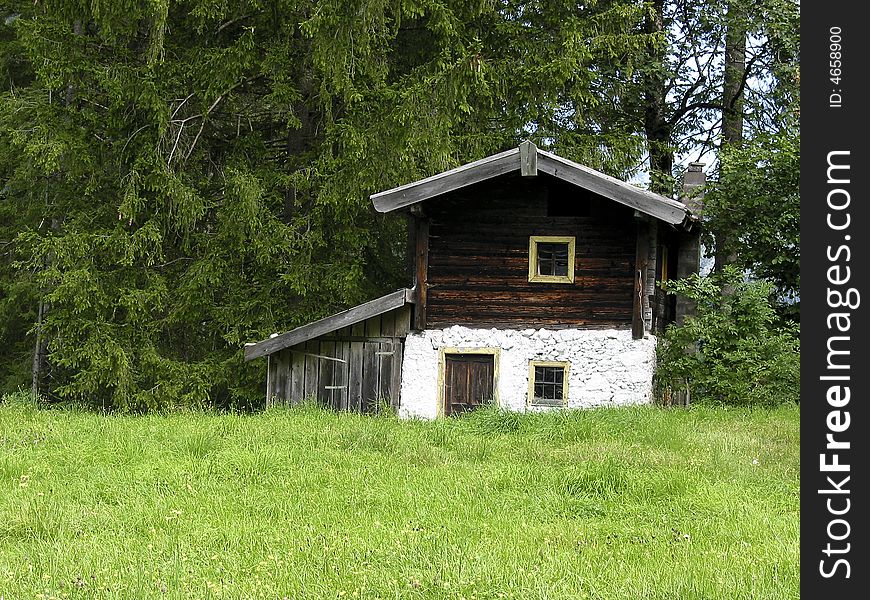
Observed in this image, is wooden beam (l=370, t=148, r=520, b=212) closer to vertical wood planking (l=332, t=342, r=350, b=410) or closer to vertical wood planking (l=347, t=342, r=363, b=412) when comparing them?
vertical wood planking (l=347, t=342, r=363, b=412)

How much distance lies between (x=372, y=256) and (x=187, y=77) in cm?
561

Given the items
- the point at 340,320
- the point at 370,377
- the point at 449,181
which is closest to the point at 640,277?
the point at 449,181

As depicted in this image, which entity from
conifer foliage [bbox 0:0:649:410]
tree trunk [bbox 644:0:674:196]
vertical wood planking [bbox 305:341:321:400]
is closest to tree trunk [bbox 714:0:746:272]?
tree trunk [bbox 644:0:674:196]

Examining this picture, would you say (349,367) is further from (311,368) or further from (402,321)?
(402,321)

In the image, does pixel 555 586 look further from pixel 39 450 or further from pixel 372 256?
pixel 372 256

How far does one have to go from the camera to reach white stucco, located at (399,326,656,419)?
1767 centimetres

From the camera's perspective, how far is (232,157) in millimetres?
21734

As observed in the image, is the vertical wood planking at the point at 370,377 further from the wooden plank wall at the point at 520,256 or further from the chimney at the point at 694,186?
the chimney at the point at 694,186

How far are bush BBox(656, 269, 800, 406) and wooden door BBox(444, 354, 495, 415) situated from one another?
122 inches

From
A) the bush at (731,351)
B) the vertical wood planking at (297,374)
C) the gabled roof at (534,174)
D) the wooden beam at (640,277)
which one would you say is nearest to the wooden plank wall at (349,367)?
the vertical wood planking at (297,374)

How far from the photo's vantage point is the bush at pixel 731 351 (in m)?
17.3

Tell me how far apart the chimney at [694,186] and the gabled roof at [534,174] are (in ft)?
15.4

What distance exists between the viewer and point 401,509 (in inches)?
372

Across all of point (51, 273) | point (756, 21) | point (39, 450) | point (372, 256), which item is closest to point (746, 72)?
point (756, 21)
